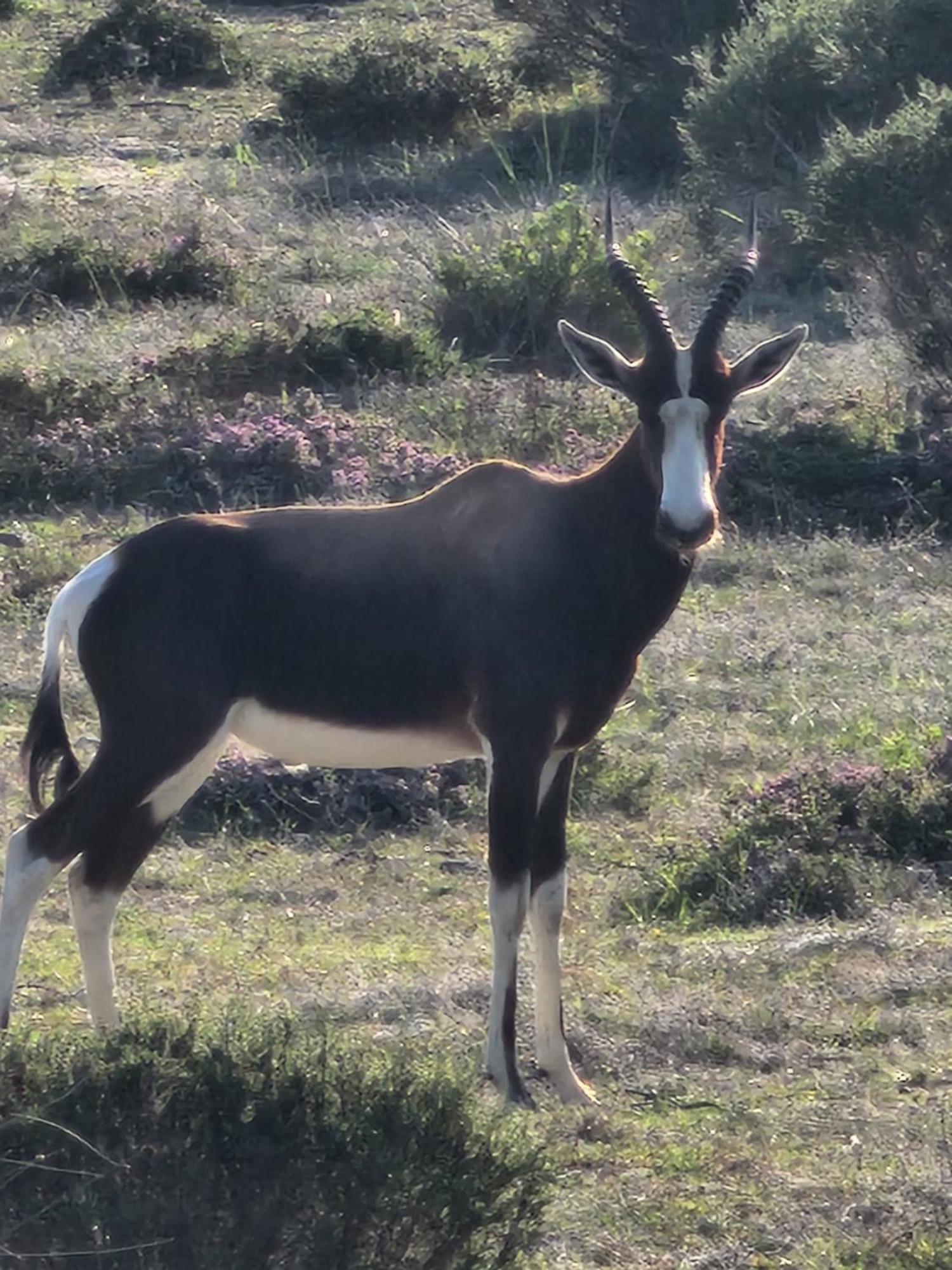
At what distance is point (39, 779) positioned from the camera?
7.06m

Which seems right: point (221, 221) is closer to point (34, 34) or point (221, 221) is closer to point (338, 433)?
point (338, 433)

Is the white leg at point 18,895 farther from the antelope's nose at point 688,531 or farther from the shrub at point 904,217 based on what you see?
the shrub at point 904,217

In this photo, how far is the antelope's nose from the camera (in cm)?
632

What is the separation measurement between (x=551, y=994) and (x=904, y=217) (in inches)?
367

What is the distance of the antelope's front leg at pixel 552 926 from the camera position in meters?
6.68

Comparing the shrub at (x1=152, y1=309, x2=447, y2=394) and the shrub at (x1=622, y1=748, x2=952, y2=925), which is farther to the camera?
the shrub at (x1=152, y1=309, x2=447, y2=394)

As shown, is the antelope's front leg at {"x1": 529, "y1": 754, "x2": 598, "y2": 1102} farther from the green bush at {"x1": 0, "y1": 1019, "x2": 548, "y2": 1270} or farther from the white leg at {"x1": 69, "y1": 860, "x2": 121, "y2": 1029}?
the green bush at {"x1": 0, "y1": 1019, "x2": 548, "y2": 1270}

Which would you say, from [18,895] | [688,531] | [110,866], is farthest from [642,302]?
[18,895]

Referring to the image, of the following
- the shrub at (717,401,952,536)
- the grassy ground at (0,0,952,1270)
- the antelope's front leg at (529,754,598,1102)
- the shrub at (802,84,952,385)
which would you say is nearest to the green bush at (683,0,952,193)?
the grassy ground at (0,0,952,1270)

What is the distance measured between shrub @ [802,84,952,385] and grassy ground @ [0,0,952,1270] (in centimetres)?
42

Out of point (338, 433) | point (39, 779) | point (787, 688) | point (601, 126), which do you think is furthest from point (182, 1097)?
point (601, 126)

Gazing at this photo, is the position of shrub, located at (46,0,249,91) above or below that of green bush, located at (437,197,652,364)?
below

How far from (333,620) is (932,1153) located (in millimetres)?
2312

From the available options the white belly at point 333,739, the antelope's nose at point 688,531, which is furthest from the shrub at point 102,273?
the antelope's nose at point 688,531
